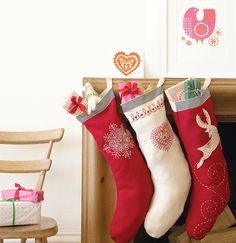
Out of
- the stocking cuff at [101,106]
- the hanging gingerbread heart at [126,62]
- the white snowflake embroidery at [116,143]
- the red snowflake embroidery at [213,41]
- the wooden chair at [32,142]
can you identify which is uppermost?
the red snowflake embroidery at [213,41]

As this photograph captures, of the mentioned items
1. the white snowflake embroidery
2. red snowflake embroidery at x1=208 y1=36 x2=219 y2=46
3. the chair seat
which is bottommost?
the chair seat

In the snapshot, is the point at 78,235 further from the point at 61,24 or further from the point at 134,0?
the point at 134,0

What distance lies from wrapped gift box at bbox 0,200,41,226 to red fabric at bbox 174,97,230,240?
0.62m

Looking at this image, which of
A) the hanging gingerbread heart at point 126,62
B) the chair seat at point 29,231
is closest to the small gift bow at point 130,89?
the hanging gingerbread heart at point 126,62

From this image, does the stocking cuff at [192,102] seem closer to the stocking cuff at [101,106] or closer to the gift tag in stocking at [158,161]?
the gift tag in stocking at [158,161]

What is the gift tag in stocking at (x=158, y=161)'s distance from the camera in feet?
5.07

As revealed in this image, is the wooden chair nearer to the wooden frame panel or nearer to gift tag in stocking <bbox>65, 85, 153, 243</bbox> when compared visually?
the wooden frame panel

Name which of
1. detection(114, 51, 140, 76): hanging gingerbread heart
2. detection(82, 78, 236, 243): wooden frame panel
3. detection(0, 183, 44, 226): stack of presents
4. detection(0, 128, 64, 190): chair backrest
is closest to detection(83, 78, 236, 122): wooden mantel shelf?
detection(82, 78, 236, 243): wooden frame panel

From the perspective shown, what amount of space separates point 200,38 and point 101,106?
Result: 0.78m

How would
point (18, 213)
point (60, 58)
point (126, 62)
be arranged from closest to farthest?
point (18, 213)
point (126, 62)
point (60, 58)

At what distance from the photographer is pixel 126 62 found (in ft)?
6.50

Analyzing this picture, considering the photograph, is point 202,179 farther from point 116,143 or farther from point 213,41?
point 213,41

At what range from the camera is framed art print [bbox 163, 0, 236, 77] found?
6.73 ft

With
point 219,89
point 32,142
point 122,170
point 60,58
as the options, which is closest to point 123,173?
point 122,170
